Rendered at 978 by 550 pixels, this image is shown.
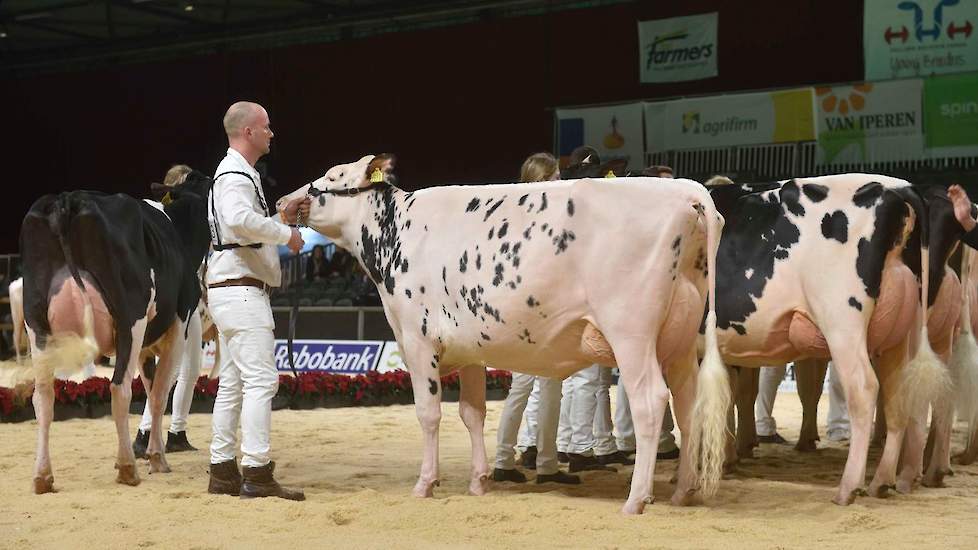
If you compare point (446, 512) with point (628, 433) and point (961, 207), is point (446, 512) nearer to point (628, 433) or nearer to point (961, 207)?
point (628, 433)

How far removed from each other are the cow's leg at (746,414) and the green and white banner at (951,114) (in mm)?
9469

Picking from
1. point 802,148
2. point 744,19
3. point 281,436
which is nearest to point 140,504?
point 281,436

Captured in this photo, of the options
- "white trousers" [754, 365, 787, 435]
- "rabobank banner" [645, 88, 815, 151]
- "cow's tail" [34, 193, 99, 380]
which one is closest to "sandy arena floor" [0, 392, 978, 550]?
"cow's tail" [34, 193, 99, 380]

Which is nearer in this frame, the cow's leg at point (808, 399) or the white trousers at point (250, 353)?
the white trousers at point (250, 353)

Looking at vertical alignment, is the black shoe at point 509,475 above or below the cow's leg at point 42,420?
below

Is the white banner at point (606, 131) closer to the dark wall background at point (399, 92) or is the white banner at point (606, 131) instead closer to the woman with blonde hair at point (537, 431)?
the dark wall background at point (399, 92)

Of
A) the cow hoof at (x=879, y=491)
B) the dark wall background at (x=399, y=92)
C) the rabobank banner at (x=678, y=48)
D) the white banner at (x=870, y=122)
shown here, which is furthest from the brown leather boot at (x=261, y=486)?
the dark wall background at (x=399, y=92)

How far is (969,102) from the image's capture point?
15.4m

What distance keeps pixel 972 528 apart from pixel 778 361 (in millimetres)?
1619

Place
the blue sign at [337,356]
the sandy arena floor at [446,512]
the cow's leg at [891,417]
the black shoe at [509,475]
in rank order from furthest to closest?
the blue sign at [337,356] < the black shoe at [509,475] < the cow's leg at [891,417] < the sandy arena floor at [446,512]

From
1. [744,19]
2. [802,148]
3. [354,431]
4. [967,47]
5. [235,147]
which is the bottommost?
[354,431]

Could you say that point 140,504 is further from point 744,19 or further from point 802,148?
point 744,19

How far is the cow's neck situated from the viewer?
6086 mm

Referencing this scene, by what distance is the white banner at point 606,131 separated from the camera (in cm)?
1806
